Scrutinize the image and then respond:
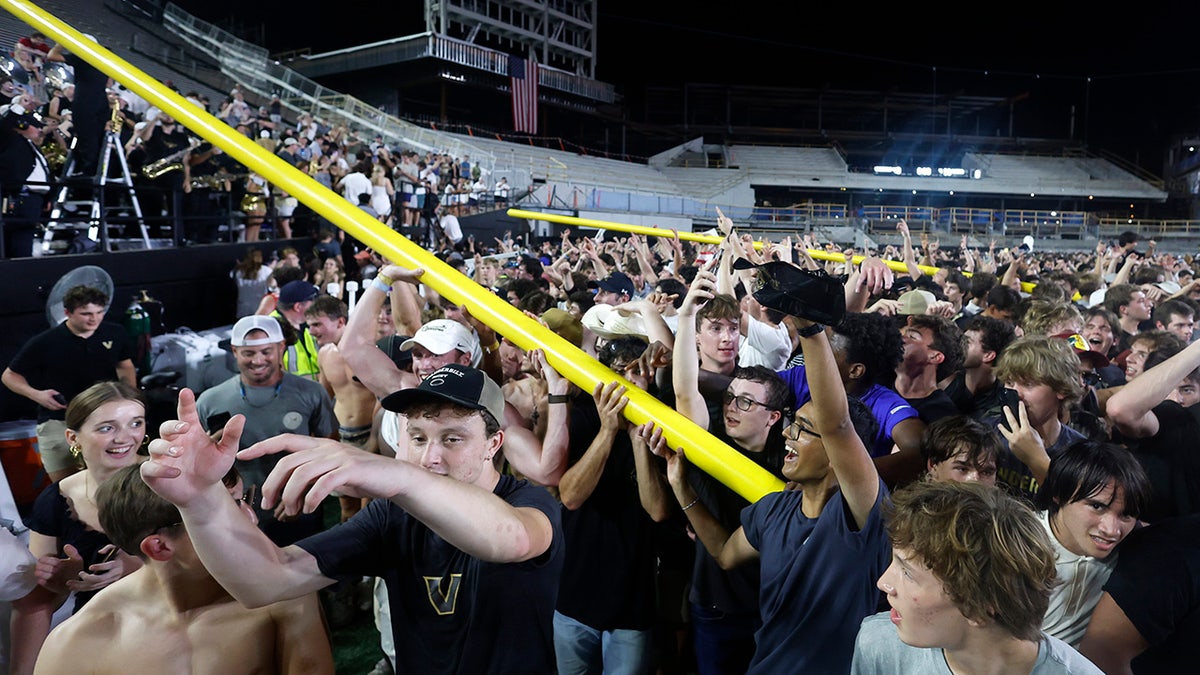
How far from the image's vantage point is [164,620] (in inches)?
79.4

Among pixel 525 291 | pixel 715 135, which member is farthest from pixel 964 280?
pixel 715 135

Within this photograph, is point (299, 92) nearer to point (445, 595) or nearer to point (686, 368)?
point (686, 368)

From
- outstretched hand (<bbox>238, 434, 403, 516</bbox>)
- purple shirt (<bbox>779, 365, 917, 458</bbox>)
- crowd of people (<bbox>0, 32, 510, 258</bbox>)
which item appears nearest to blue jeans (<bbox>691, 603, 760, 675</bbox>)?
purple shirt (<bbox>779, 365, 917, 458</bbox>)

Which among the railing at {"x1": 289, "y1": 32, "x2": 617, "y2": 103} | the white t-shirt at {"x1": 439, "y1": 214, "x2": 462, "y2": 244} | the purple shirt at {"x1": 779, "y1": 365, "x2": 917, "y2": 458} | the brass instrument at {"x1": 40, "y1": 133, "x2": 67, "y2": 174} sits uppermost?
the railing at {"x1": 289, "y1": 32, "x2": 617, "y2": 103}

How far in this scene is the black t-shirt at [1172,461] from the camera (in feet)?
10.2

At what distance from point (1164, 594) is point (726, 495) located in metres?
1.33

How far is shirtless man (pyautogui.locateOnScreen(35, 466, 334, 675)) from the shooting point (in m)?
1.95

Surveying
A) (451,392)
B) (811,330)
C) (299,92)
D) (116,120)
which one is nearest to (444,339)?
(451,392)

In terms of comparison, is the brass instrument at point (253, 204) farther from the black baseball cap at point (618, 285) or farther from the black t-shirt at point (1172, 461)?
the black t-shirt at point (1172, 461)

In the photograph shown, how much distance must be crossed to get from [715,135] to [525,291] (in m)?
45.8

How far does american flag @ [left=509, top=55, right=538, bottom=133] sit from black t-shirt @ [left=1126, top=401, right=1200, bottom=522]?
1448 inches

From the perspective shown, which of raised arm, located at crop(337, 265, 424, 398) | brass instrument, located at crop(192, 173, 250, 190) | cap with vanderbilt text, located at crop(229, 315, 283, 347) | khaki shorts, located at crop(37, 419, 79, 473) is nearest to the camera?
raised arm, located at crop(337, 265, 424, 398)

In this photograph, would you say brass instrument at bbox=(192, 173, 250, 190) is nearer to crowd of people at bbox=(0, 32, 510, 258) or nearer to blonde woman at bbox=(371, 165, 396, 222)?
crowd of people at bbox=(0, 32, 510, 258)

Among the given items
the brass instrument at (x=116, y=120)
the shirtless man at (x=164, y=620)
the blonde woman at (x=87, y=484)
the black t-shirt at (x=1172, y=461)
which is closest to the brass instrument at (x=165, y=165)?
the brass instrument at (x=116, y=120)
